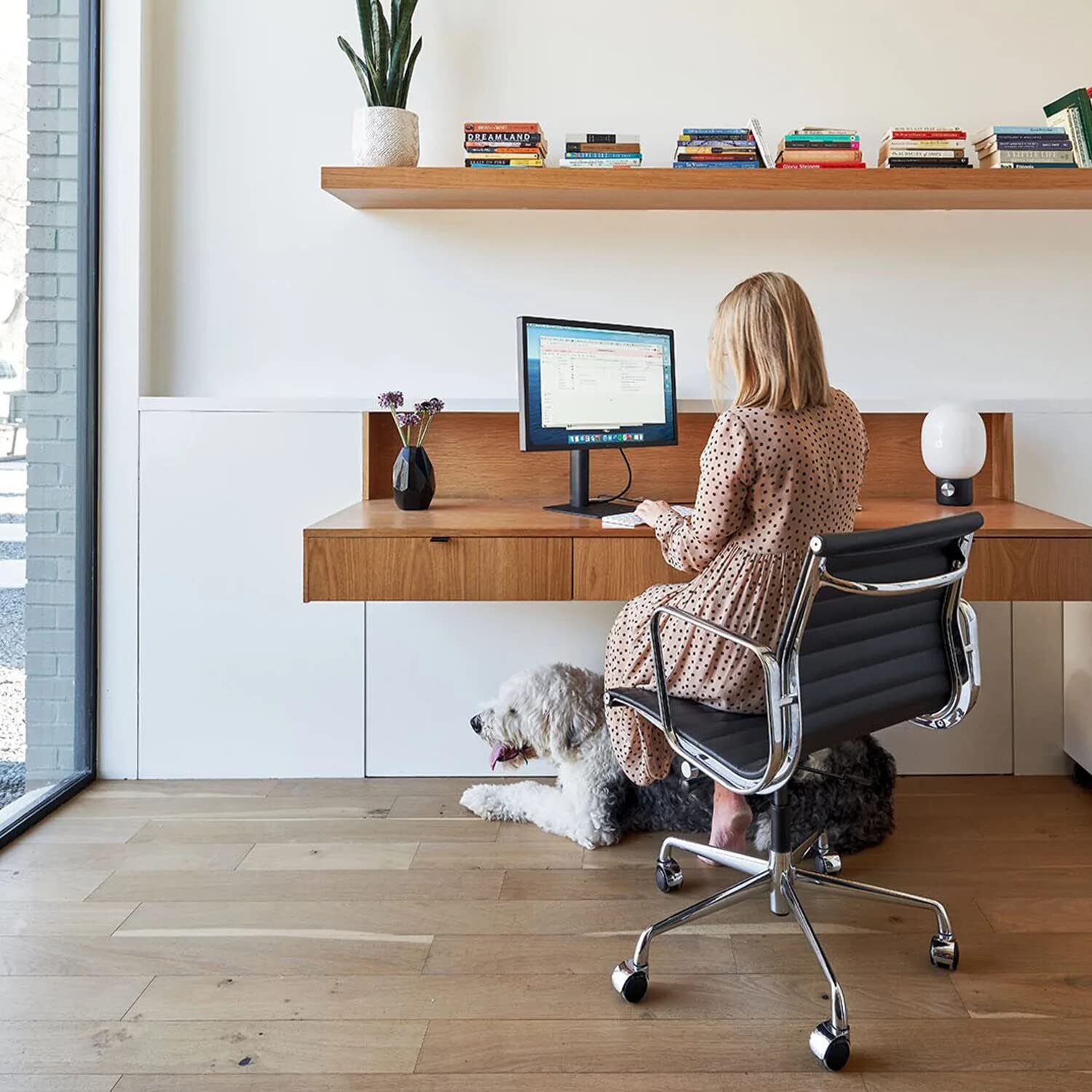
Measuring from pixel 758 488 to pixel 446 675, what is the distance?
1.30 meters

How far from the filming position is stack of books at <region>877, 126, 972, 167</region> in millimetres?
2787

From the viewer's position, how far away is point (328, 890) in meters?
2.26

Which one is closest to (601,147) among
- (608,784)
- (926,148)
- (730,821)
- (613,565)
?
(926,148)

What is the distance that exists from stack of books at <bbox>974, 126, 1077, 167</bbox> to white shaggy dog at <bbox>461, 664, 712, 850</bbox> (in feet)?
5.47

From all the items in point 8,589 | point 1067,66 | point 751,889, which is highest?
point 1067,66

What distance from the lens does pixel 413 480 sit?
2.57m

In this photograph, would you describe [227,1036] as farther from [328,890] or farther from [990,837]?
[990,837]

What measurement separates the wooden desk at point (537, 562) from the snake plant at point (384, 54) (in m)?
1.21

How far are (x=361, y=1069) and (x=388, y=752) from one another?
137cm

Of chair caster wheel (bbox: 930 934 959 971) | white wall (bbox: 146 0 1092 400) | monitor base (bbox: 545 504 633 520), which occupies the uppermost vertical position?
white wall (bbox: 146 0 1092 400)

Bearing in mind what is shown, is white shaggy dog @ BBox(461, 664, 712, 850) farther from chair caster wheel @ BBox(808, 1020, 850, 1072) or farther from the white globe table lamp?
the white globe table lamp

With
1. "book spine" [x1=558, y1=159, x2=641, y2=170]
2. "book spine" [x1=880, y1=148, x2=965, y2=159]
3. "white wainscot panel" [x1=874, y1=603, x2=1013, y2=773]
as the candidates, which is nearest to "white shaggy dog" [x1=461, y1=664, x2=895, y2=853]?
"white wainscot panel" [x1=874, y1=603, x2=1013, y2=773]

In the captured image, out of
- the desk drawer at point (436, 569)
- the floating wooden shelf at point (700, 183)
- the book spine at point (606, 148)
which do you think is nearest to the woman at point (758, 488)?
the desk drawer at point (436, 569)

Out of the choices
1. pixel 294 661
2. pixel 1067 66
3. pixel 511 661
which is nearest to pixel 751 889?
pixel 511 661
